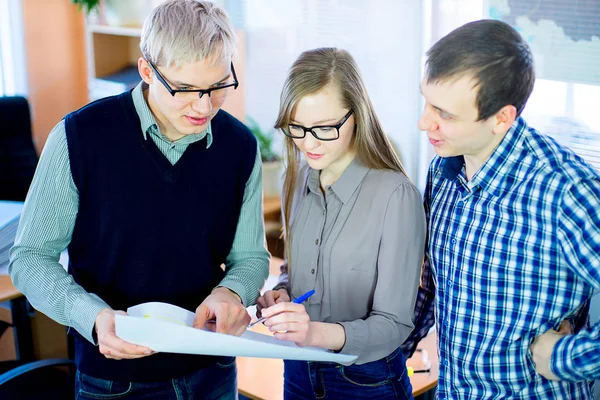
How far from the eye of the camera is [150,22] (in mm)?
1532

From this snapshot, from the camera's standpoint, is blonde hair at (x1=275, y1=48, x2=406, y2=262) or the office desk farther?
the office desk

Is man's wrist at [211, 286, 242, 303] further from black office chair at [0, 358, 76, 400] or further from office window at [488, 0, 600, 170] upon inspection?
office window at [488, 0, 600, 170]

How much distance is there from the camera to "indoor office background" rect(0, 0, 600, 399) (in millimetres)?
2766

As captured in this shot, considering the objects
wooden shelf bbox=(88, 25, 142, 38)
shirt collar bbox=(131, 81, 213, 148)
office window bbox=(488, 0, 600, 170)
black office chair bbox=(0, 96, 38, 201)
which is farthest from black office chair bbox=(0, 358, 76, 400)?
wooden shelf bbox=(88, 25, 142, 38)

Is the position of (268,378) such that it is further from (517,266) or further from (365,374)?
(517,266)

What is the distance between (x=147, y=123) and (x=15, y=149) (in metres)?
2.58

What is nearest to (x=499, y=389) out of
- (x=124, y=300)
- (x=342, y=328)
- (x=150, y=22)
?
(x=342, y=328)

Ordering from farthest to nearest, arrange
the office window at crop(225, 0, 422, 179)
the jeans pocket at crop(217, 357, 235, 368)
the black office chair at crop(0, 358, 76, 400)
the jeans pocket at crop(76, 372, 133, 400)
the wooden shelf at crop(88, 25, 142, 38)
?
the wooden shelf at crop(88, 25, 142, 38)
the office window at crop(225, 0, 422, 179)
the black office chair at crop(0, 358, 76, 400)
the jeans pocket at crop(217, 357, 235, 368)
the jeans pocket at crop(76, 372, 133, 400)

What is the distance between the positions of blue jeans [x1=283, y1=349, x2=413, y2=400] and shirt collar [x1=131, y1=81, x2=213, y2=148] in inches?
22.8

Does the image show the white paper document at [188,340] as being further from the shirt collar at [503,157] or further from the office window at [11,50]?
the office window at [11,50]

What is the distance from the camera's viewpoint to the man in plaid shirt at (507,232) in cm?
131

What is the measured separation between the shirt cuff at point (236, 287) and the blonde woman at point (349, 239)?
6cm

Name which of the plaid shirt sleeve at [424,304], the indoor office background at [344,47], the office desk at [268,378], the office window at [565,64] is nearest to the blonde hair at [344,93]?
the plaid shirt sleeve at [424,304]

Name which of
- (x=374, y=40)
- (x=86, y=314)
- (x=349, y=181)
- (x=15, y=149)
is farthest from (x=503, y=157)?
(x=15, y=149)
